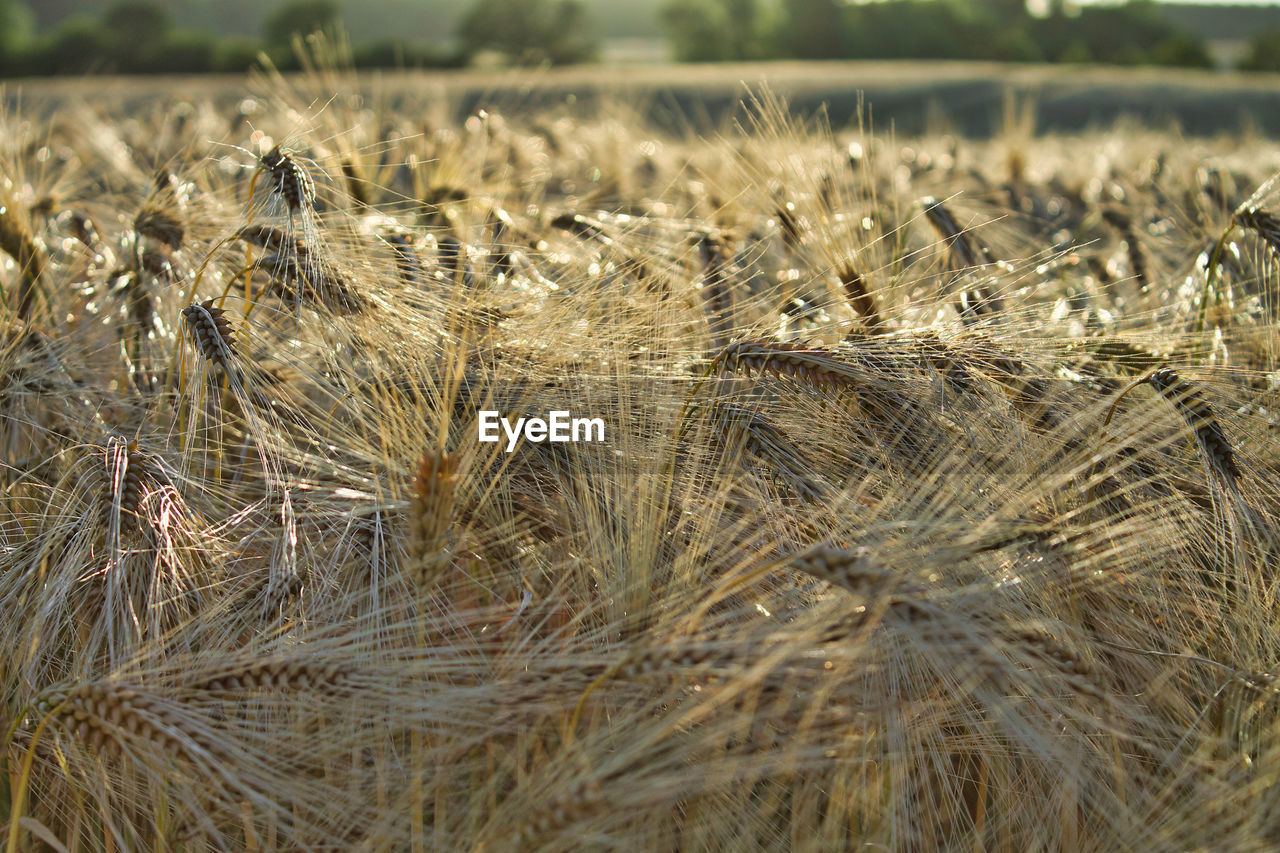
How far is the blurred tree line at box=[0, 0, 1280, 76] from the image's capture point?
20859 millimetres

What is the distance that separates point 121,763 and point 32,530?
0.56m

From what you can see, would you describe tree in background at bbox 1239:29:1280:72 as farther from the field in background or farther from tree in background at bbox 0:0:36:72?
tree in background at bbox 0:0:36:72

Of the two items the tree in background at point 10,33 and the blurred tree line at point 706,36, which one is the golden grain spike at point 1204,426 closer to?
the blurred tree line at point 706,36

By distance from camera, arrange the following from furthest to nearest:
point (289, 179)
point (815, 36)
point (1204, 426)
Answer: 1. point (815, 36)
2. point (289, 179)
3. point (1204, 426)

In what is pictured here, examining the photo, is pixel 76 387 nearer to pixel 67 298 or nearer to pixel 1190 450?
pixel 67 298

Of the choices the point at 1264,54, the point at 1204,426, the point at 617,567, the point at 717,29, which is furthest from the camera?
the point at 717,29

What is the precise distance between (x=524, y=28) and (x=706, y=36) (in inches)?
303

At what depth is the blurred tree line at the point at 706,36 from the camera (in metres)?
20.9

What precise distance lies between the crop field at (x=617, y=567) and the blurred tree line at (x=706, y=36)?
17.7 meters

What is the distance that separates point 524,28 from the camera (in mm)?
27578

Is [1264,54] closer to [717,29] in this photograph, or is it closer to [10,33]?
[717,29]

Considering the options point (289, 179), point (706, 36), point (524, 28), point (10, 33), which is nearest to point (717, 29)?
point (706, 36)

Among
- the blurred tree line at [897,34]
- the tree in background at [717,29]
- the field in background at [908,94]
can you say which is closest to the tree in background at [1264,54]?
the blurred tree line at [897,34]

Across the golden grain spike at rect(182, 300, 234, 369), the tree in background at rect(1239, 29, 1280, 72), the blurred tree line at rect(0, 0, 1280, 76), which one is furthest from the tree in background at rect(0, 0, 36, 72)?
the tree in background at rect(1239, 29, 1280, 72)
